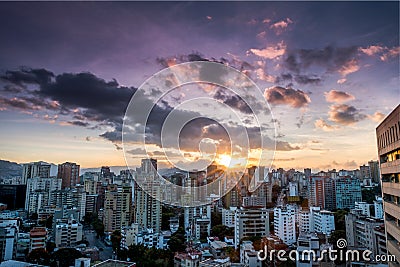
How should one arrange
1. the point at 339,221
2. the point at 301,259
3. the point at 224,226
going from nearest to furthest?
the point at 301,259
the point at 339,221
the point at 224,226

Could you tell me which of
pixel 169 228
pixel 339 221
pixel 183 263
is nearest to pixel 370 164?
pixel 339 221

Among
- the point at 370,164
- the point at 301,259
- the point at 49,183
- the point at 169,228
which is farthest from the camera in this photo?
the point at 370,164

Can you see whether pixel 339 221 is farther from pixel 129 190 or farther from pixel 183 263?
pixel 129 190

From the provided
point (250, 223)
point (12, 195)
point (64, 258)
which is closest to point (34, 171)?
point (12, 195)

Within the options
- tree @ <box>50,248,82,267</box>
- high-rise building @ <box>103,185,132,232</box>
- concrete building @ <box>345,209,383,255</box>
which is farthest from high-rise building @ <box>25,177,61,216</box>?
concrete building @ <box>345,209,383,255</box>

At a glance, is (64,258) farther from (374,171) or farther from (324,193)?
(374,171)
